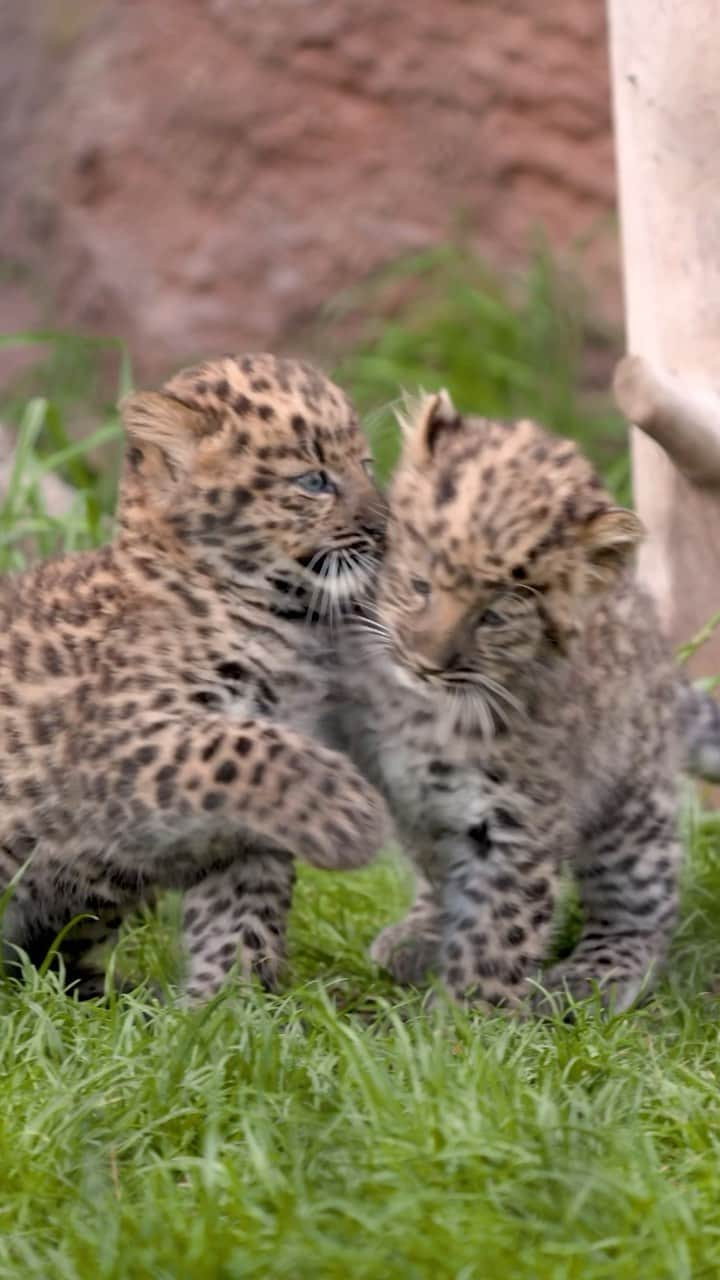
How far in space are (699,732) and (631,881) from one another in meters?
0.58

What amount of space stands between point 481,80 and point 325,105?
33.6 inches

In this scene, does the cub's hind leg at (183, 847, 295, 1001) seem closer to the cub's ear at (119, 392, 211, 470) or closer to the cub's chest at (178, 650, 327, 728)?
the cub's chest at (178, 650, 327, 728)

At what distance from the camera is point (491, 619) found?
15.7 feet

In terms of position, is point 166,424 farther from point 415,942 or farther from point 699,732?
point 699,732

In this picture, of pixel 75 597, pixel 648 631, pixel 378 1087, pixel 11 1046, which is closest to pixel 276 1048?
pixel 378 1087

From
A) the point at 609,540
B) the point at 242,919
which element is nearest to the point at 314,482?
the point at 609,540

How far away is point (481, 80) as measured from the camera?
10516 mm

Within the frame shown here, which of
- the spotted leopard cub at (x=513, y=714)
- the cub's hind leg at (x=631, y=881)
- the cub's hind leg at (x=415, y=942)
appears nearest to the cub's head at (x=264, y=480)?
the spotted leopard cub at (x=513, y=714)

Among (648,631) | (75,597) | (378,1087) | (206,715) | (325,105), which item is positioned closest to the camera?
(378,1087)

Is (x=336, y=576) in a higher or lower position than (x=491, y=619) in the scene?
lower

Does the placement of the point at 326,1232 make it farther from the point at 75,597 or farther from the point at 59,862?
the point at 75,597

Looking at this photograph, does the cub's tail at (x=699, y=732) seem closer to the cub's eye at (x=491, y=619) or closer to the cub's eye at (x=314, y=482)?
the cub's eye at (x=491, y=619)

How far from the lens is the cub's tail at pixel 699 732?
612 centimetres

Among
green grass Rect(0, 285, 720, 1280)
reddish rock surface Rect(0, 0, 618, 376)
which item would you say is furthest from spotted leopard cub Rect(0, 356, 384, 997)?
reddish rock surface Rect(0, 0, 618, 376)
